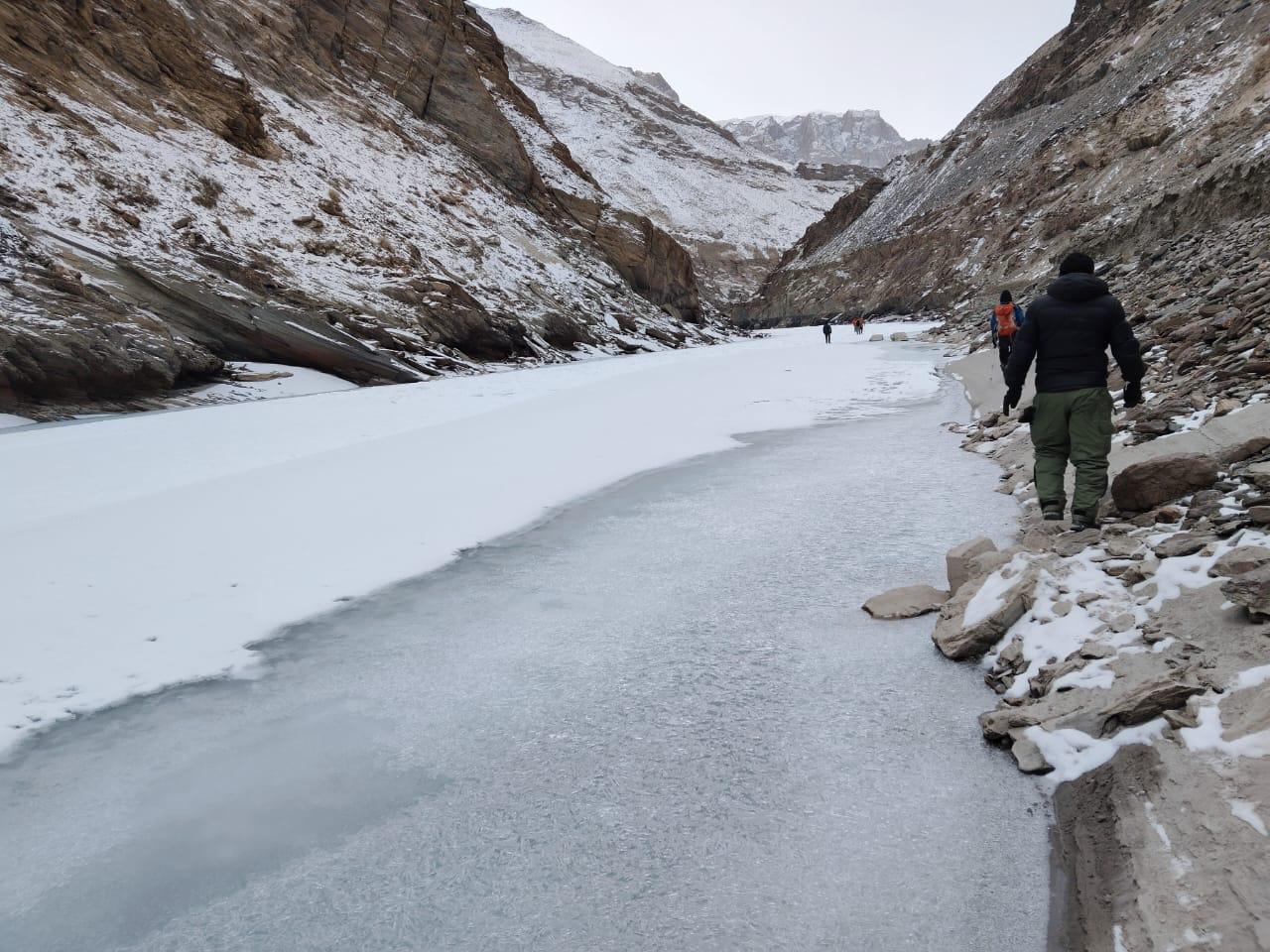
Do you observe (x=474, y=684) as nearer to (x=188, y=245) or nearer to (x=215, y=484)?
(x=215, y=484)

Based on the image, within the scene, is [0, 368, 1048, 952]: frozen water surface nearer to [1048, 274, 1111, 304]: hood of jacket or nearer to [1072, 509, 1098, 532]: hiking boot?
[1072, 509, 1098, 532]: hiking boot

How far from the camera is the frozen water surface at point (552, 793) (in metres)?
1.82

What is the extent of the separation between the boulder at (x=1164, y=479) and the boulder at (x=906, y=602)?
110 centimetres

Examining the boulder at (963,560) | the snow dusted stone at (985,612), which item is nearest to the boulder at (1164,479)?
the boulder at (963,560)

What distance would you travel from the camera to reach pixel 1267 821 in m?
1.61

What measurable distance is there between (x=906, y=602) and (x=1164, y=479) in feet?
4.66

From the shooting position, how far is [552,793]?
230cm

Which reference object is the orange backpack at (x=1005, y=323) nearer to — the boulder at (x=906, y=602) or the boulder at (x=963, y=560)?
the boulder at (x=963, y=560)

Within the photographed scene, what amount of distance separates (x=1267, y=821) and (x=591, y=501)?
469 cm

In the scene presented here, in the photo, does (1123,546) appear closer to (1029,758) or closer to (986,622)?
(986,622)

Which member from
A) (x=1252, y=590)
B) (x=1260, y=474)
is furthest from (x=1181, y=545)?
(x=1252, y=590)

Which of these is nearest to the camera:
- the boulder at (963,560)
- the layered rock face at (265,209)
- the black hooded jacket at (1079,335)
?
the boulder at (963,560)

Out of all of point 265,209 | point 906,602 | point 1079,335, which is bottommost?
point 906,602

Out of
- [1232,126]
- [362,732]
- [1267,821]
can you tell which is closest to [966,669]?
[1267,821]
